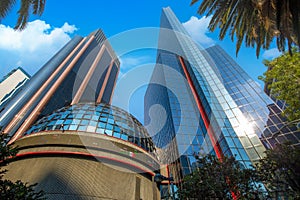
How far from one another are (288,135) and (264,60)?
11.1 meters

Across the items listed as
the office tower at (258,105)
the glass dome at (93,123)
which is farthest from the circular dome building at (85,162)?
the office tower at (258,105)

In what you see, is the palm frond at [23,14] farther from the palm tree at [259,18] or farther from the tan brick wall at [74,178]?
the tan brick wall at [74,178]

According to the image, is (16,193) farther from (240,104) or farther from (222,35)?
(240,104)

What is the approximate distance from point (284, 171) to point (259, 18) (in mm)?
6174

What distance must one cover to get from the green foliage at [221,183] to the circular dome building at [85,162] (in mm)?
5850

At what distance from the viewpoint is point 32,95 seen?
55875mm

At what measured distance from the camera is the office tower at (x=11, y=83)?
63.7 metres

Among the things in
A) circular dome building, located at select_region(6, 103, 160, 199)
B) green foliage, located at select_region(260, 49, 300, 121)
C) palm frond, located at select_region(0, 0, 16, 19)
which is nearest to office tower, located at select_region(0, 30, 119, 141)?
circular dome building, located at select_region(6, 103, 160, 199)

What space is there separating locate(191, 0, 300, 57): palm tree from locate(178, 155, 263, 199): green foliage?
230 inches

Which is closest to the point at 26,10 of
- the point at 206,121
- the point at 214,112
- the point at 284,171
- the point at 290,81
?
the point at 284,171

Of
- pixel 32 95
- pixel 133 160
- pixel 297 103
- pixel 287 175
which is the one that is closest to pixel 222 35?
pixel 287 175

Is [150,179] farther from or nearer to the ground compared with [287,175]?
farther from the ground

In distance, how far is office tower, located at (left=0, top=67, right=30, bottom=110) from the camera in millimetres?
63681

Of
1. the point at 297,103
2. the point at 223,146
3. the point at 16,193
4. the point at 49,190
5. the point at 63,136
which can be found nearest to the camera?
the point at 16,193
